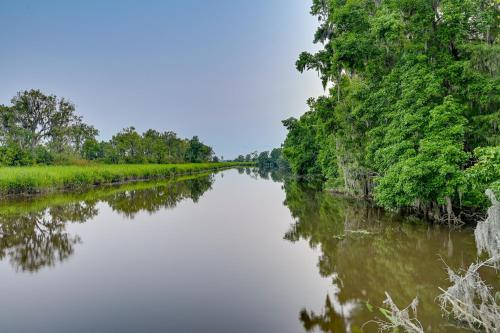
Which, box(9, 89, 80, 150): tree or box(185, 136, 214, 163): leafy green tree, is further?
box(185, 136, 214, 163): leafy green tree

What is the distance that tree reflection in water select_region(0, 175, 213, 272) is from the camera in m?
9.70

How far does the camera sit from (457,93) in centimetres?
1238

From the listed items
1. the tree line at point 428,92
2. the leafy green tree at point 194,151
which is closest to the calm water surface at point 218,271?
the tree line at point 428,92

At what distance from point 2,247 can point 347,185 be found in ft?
63.0

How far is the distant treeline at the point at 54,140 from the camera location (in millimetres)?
40438

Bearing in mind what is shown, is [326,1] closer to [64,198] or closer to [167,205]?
[167,205]

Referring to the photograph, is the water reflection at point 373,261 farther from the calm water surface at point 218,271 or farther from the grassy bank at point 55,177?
the grassy bank at point 55,177

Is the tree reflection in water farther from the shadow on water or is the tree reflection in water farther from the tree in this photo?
the tree

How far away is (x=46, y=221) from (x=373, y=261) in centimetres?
1362

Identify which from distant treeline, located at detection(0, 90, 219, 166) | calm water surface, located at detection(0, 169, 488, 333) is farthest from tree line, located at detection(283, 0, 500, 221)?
distant treeline, located at detection(0, 90, 219, 166)

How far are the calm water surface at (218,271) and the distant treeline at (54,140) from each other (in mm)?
29464

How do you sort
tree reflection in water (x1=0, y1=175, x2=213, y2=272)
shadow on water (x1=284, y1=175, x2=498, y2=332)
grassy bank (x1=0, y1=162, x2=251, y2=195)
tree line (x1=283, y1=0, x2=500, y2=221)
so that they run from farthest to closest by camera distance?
1. grassy bank (x1=0, y1=162, x2=251, y2=195)
2. tree line (x1=283, y1=0, x2=500, y2=221)
3. tree reflection in water (x1=0, y1=175, x2=213, y2=272)
4. shadow on water (x1=284, y1=175, x2=498, y2=332)

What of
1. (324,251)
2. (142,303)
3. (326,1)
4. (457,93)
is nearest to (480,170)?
(324,251)

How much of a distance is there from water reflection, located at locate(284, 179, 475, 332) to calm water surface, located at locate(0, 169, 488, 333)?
0.03m
